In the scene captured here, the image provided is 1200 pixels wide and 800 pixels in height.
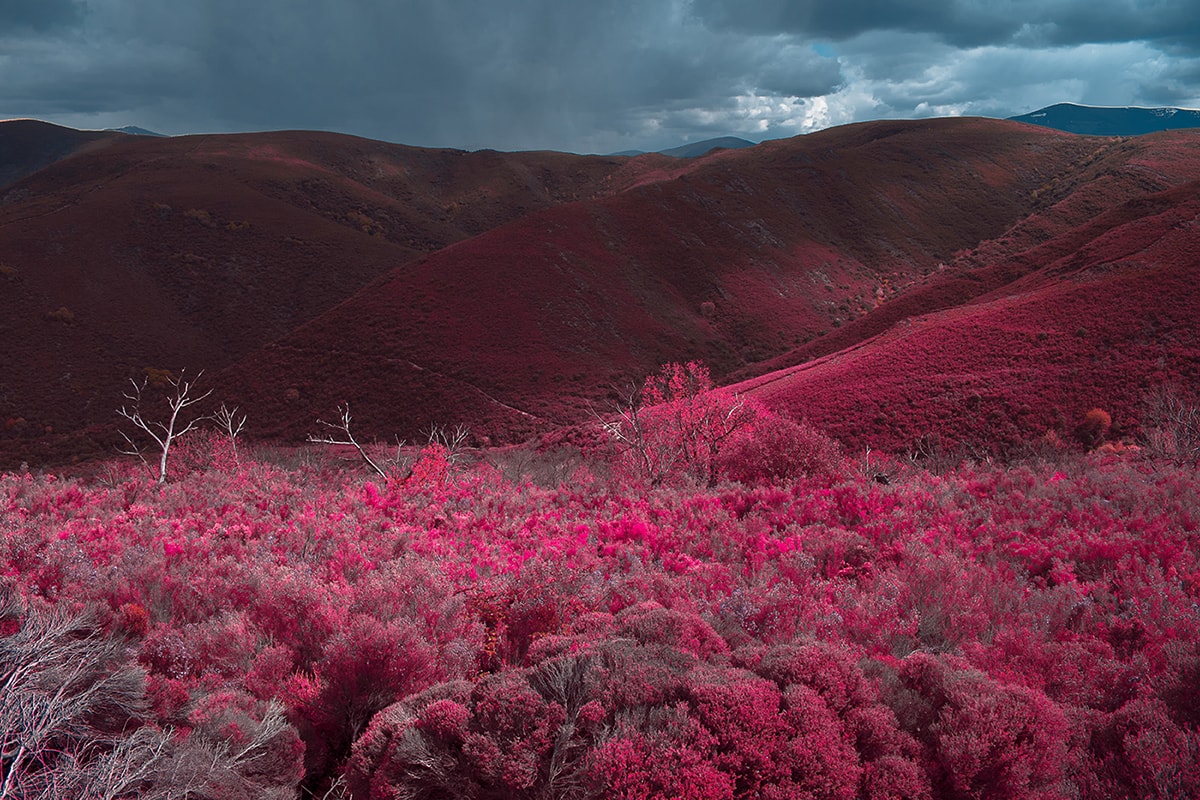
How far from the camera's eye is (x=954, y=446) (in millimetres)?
26094

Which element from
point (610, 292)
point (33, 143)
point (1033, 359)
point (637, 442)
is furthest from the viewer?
point (33, 143)

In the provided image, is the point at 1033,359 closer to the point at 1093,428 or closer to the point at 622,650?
the point at 1093,428

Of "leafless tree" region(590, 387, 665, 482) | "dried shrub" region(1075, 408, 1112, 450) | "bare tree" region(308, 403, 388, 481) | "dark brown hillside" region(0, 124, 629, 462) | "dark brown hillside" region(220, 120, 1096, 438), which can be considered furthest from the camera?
"dark brown hillside" region(0, 124, 629, 462)

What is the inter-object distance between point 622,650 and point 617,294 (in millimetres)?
53273

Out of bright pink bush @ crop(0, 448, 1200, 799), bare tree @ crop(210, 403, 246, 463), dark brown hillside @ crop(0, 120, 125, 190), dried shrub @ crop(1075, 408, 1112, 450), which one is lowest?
dried shrub @ crop(1075, 408, 1112, 450)

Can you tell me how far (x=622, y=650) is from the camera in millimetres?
3748

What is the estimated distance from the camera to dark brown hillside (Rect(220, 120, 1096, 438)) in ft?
143

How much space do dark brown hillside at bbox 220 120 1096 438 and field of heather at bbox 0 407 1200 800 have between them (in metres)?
33.3

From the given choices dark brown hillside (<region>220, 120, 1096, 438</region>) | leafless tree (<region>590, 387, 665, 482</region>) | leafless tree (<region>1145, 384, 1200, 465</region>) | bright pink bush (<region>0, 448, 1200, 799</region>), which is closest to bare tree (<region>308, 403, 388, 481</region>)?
dark brown hillside (<region>220, 120, 1096, 438</region>)

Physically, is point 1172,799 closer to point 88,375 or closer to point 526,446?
point 526,446

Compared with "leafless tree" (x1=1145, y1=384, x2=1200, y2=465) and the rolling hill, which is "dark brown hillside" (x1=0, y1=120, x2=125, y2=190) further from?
"leafless tree" (x1=1145, y1=384, x2=1200, y2=465)

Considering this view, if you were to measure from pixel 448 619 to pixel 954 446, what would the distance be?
87.7 feet

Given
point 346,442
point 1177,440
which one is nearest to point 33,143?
point 346,442

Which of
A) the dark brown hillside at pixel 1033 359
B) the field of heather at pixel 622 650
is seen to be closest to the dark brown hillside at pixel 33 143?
the dark brown hillside at pixel 1033 359
